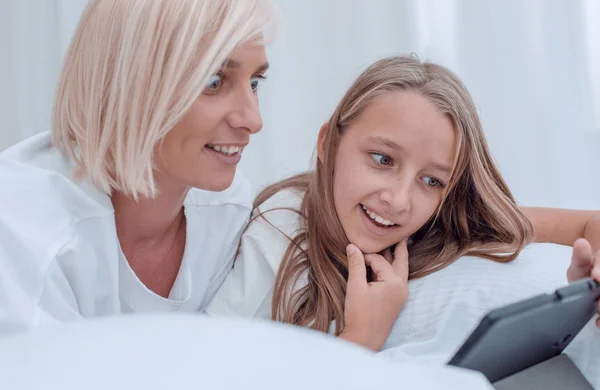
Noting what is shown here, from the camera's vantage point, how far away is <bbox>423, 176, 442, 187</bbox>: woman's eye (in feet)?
3.92

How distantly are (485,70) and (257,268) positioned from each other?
0.92m

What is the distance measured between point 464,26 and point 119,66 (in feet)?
3.49

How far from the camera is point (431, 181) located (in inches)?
47.4

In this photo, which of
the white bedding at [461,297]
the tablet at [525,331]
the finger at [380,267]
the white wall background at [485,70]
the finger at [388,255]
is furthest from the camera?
the white wall background at [485,70]

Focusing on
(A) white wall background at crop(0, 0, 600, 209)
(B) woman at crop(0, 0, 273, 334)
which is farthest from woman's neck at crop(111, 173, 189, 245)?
(A) white wall background at crop(0, 0, 600, 209)

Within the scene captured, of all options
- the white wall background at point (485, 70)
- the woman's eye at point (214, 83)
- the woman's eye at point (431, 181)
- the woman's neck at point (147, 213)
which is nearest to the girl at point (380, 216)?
the woman's eye at point (431, 181)

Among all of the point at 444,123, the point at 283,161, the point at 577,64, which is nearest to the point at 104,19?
the point at 444,123

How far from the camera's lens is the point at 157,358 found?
21.7 inches

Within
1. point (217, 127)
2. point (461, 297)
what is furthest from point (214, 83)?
point (461, 297)

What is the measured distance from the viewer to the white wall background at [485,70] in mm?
1812

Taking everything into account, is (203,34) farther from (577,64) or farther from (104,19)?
(577,64)

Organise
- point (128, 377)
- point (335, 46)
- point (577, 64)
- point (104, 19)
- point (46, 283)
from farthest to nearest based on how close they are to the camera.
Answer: point (335, 46)
point (577, 64)
point (104, 19)
point (46, 283)
point (128, 377)

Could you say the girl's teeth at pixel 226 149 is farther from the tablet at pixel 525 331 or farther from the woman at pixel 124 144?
the tablet at pixel 525 331

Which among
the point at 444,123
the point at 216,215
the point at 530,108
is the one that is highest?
the point at 444,123
